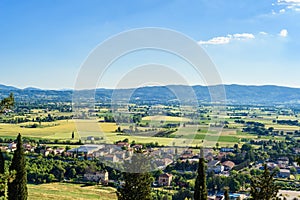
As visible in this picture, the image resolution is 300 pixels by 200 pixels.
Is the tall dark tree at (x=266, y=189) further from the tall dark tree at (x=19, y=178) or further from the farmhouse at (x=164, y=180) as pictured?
the farmhouse at (x=164, y=180)

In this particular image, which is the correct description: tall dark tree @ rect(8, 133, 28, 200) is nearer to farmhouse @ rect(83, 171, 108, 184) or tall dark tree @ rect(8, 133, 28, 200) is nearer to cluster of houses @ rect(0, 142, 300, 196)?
cluster of houses @ rect(0, 142, 300, 196)

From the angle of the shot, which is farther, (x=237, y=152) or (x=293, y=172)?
(x=237, y=152)

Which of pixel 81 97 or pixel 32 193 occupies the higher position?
pixel 81 97

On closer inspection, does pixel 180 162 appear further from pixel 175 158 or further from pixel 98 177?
pixel 98 177


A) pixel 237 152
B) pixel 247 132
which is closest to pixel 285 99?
pixel 247 132

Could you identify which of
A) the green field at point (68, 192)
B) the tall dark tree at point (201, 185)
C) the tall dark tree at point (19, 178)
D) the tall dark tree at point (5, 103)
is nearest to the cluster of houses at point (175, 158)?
the green field at point (68, 192)

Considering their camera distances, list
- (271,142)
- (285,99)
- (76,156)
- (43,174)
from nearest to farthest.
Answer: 1. (43,174)
2. (76,156)
3. (271,142)
4. (285,99)

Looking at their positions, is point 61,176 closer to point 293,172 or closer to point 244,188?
point 244,188
